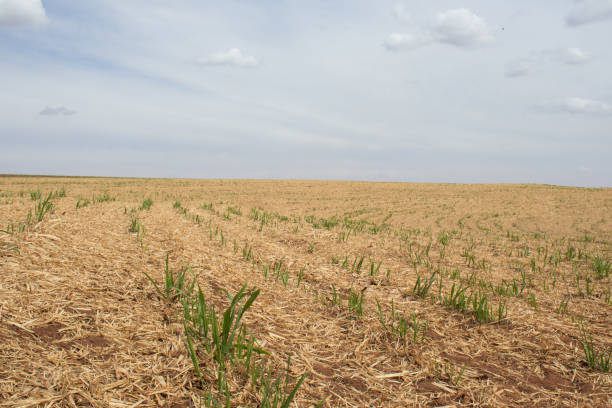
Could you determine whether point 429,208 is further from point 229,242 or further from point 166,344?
point 166,344

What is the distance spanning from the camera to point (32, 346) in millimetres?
2854

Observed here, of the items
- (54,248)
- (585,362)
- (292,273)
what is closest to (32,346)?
(54,248)

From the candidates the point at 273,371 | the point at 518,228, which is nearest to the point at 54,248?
the point at 273,371

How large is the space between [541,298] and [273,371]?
470 centimetres

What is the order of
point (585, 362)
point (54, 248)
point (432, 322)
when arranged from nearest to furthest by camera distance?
point (585, 362) → point (432, 322) → point (54, 248)

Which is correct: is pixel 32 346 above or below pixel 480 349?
above

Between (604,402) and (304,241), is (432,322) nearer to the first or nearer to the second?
(604,402)

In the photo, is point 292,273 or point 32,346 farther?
point 292,273

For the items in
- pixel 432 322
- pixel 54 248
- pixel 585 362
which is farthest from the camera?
pixel 54 248

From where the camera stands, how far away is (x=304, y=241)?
8945mm

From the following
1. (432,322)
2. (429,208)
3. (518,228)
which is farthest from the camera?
(429,208)

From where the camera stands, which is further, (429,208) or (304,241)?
(429,208)

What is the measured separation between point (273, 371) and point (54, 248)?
11.7 feet

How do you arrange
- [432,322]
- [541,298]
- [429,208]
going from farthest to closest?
[429,208] < [541,298] < [432,322]
